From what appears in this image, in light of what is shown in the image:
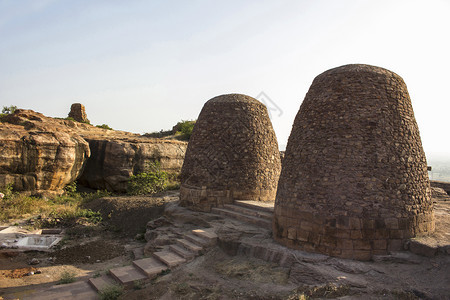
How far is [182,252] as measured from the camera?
249 inches

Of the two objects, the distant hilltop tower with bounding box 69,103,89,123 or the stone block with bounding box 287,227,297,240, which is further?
the distant hilltop tower with bounding box 69,103,89,123

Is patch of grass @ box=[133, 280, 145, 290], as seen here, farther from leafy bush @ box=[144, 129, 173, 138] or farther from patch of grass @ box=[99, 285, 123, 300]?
leafy bush @ box=[144, 129, 173, 138]

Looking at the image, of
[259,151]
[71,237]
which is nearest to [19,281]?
[71,237]

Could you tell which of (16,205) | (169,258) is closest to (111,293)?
(169,258)

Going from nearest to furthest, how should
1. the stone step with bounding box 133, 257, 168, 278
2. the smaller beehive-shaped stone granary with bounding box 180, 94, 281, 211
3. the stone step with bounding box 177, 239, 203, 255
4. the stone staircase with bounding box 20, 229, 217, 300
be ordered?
the stone staircase with bounding box 20, 229, 217, 300, the stone step with bounding box 133, 257, 168, 278, the stone step with bounding box 177, 239, 203, 255, the smaller beehive-shaped stone granary with bounding box 180, 94, 281, 211

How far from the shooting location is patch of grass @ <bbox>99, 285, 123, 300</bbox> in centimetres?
496

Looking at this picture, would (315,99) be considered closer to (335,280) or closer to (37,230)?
(335,280)

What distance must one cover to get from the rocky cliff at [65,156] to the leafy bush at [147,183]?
521mm

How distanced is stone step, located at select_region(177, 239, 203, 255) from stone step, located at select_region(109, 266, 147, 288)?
112 centimetres

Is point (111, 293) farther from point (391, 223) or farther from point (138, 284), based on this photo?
point (391, 223)

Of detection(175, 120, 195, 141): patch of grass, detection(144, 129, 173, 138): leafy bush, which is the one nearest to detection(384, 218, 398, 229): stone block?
detection(175, 120, 195, 141): patch of grass

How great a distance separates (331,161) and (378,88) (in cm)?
162

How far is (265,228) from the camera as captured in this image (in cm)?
667

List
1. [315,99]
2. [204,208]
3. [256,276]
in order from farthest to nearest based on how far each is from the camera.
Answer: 1. [204,208]
2. [315,99]
3. [256,276]
